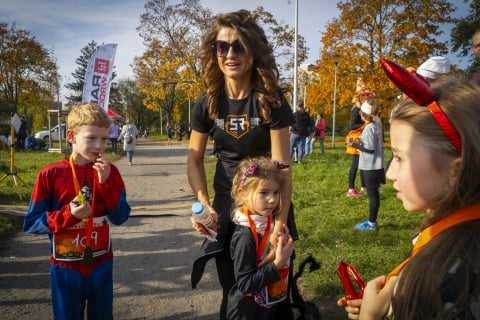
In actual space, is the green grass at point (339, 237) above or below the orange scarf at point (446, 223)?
below

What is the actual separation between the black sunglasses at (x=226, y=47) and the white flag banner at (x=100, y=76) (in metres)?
7.71

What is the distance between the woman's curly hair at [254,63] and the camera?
6.89 ft

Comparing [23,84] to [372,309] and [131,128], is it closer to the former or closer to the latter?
[131,128]

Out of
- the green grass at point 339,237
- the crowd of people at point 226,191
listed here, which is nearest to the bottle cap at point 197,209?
the crowd of people at point 226,191

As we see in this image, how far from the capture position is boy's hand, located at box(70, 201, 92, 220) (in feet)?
6.68

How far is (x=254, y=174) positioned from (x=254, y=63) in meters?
0.79

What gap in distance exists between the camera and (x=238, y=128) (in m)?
2.16

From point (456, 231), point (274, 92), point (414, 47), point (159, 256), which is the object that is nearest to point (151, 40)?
point (414, 47)

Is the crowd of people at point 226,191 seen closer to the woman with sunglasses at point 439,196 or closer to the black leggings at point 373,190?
the woman with sunglasses at point 439,196

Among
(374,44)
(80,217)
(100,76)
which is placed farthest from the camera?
(374,44)

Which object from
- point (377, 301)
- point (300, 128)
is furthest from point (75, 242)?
point (300, 128)

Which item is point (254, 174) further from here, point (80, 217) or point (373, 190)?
point (373, 190)

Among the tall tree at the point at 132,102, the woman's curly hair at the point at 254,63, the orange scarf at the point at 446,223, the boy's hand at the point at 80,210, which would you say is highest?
the tall tree at the point at 132,102

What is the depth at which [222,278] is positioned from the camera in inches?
89.6
